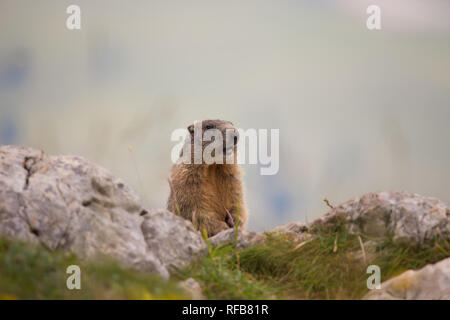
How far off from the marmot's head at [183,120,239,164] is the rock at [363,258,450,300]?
14.9 feet

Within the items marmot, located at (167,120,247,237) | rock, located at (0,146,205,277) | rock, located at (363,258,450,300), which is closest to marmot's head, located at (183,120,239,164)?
marmot, located at (167,120,247,237)

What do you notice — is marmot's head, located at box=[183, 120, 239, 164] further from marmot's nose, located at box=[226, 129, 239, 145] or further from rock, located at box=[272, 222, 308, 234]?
rock, located at box=[272, 222, 308, 234]

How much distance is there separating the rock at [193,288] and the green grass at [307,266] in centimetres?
9

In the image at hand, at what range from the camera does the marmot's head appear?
9367 mm

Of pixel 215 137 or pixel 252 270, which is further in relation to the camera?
pixel 215 137

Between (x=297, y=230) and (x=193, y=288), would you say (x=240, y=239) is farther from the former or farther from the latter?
(x=193, y=288)

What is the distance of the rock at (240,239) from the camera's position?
7027mm

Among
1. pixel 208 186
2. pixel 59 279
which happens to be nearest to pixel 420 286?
pixel 59 279

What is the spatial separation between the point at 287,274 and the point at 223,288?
112cm

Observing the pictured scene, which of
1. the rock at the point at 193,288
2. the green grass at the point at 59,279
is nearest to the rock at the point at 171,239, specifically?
the rock at the point at 193,288

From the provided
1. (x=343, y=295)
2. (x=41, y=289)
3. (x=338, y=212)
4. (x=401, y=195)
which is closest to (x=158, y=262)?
(x=41, y=289)

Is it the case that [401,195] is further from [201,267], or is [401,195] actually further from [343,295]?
[201,267]

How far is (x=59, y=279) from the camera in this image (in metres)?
4.39

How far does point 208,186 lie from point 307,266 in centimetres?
368
